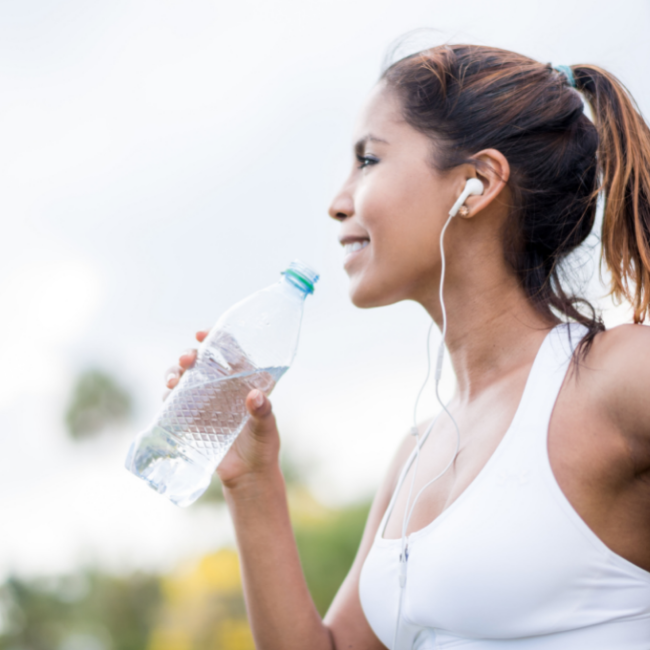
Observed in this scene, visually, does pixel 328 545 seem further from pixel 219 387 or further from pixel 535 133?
pixel 535 133

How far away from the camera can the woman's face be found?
47.9 inches

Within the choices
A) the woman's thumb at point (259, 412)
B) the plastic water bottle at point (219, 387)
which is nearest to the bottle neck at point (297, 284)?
the plastic water bottle at point (219, 387)

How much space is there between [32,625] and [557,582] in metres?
14.2

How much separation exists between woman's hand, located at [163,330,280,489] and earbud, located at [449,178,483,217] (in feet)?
1.82

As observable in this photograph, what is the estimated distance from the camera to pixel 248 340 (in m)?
1.56

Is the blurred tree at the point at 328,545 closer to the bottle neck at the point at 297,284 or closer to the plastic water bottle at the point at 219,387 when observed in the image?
the plastic water bottle at the point at 219,387

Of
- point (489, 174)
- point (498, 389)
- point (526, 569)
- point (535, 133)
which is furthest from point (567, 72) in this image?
point (526, 569)

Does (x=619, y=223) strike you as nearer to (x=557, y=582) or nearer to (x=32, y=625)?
(x=557, y=582)

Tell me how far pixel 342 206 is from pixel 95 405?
1350cm

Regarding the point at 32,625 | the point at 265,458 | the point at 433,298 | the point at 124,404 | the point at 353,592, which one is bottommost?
the point at 32,625

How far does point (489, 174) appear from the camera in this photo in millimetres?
1228

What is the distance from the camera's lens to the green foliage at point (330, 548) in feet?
29.6

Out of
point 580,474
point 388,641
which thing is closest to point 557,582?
point 580,474

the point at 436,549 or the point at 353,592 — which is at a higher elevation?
the point at 436,549
